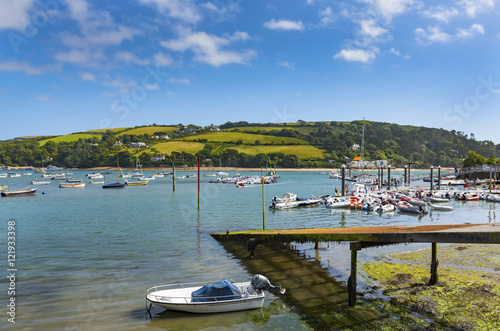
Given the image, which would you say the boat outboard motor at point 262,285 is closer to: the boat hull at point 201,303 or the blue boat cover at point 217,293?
the boat hull at point 201,303

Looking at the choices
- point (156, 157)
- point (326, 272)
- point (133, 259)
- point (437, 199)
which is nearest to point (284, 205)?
point (437, 199)

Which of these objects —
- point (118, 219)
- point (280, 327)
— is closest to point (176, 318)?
point (280, 327)

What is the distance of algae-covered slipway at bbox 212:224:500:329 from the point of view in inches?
515

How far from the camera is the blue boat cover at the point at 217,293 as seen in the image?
14.4 metres

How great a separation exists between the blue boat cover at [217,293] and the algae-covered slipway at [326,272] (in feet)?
9.14

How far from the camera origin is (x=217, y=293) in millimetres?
14570

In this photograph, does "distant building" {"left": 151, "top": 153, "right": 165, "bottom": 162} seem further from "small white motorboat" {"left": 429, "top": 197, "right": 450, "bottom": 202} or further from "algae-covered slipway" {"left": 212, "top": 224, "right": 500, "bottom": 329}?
"algae-covered slipway" {"left": 212, "top": 224, "right": 500, "bottom": 329}

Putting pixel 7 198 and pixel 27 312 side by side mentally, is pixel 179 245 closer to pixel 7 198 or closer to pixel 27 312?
pixel 27 312

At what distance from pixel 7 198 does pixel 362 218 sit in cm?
6741

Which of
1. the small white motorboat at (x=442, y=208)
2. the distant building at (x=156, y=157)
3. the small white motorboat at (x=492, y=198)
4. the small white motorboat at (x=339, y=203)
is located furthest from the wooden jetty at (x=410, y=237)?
→ the distant building at (x=156, y=157)

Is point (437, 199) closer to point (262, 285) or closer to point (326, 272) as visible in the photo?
point (326, 272)

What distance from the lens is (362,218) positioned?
135 ft

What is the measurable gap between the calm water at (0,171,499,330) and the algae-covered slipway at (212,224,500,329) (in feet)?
3.50

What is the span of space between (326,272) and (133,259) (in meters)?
12.9
